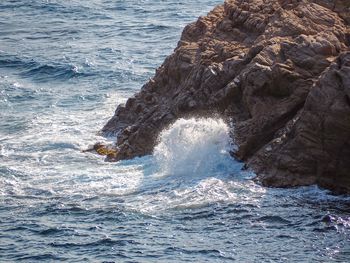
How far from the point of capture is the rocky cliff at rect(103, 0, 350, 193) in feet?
68.0

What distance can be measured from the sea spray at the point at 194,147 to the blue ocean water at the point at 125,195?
30mm

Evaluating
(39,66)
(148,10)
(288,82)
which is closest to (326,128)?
(288,82)

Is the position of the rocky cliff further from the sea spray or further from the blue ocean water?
the blue ocean water

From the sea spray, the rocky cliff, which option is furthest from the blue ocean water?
the rocky cliff

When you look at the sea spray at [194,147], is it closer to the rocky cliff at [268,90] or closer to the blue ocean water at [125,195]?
the blue ocean water at [125,195]

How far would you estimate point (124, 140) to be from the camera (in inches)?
1033

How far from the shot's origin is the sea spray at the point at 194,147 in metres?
23.0

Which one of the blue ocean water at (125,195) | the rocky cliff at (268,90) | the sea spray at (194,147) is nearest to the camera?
the blue ocean water at (125,195)

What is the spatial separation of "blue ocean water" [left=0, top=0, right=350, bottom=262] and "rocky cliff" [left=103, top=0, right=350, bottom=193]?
56cm

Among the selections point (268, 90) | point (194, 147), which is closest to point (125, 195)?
point (194, 147)

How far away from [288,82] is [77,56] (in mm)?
16947

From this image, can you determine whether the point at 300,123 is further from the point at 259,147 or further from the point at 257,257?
the point at 257,257

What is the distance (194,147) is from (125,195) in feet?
9.12

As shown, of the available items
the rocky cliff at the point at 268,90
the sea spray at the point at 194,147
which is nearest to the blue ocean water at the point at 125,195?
the sea spray at the point at 194,147
